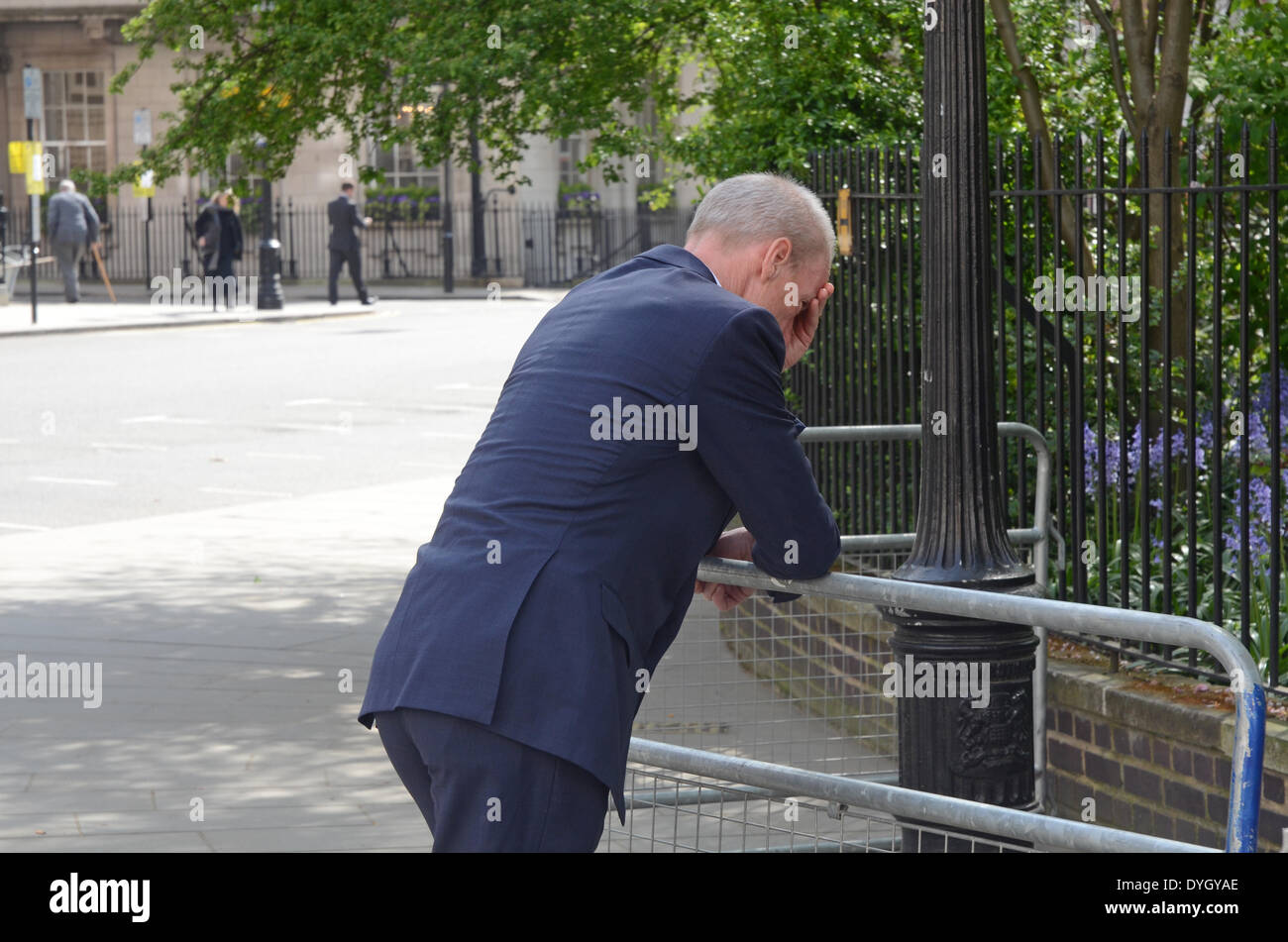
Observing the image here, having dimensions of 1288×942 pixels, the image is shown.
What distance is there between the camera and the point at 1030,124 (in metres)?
7.90

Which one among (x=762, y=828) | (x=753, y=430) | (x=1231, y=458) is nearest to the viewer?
(x=753, y=430)

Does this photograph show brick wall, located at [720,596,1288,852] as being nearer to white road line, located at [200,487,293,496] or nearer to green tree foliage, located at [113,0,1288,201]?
green tree foliage, located at [113,0,1288,201]

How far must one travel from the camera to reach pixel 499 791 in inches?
106

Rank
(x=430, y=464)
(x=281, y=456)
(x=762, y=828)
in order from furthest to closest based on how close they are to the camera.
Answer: (x=281, y=456) < (x=430, y=464) < (x=762, y=828)

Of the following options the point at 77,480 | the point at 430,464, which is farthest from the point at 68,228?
the point at 430,464

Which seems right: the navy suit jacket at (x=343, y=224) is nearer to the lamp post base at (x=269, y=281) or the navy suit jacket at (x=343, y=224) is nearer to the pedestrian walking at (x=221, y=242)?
the lamp post base at (x=269, y=281)

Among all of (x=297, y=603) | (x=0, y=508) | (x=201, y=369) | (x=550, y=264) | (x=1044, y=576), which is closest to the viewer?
(x=1044, y=576)

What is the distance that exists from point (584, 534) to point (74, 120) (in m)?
40.5

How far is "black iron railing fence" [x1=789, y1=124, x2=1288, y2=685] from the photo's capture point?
525 cm

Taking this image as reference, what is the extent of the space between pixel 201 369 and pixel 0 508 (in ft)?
27.2

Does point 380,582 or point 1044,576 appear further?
point 380,582

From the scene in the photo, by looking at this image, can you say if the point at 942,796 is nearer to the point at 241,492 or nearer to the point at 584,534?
the point at 584,534
